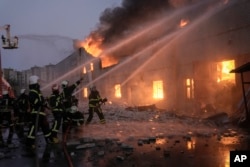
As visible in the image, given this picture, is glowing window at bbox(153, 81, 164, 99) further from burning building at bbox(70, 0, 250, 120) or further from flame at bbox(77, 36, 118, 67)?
flame at bbox(77, 36, 118, 67)

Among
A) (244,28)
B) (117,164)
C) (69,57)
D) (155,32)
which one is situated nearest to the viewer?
(117,164)

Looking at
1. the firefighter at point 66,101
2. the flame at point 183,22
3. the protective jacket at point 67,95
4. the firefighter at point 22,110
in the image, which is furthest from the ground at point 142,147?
the flame at point 183,22

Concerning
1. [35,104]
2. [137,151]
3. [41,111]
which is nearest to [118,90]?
[41,111]

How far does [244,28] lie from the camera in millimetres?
15266

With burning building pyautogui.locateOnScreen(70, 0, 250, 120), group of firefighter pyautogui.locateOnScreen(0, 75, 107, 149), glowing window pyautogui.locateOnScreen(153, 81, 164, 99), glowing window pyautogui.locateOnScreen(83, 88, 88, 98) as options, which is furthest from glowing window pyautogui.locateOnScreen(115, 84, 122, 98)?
group of firefighter pyautogui.locateOnScreen(0, 75, 107, 149)

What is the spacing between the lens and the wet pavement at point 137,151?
7172 mm

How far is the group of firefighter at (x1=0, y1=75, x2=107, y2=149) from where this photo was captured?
9135 mm

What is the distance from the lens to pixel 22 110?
504 inches

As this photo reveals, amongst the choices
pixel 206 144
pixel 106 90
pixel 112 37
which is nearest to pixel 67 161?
pixel 206 144

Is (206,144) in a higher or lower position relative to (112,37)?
lower

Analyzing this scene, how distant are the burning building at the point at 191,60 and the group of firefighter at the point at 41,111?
6483 mm

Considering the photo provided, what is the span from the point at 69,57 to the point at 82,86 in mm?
9380

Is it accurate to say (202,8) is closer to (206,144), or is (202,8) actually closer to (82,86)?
(206,144)

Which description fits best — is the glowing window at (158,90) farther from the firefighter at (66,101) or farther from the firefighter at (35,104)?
the firefighter at (35,104)
